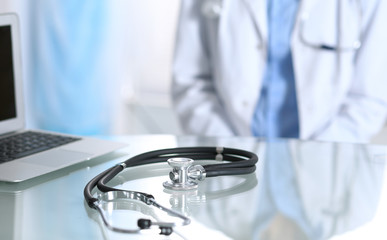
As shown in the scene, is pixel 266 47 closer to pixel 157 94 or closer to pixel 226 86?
pixel 226 86

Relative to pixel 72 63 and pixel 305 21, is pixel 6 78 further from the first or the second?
pixel 72 63

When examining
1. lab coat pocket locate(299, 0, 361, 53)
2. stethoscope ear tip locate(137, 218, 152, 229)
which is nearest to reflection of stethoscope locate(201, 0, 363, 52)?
lab coat pocket locate(299, 0, 361, 53)

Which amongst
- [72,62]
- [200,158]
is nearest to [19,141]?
[200,158]

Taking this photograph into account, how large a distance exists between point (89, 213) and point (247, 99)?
35.7 inches

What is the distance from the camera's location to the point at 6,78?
1.02 meters

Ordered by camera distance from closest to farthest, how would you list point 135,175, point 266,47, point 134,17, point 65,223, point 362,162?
point 65,223 → point 135,175 → point 362,162 → point 266,47 → point 134,17

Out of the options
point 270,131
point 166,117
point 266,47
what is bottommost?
point 166,117

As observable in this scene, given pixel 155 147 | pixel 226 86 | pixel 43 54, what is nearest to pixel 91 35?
pixel 43 54

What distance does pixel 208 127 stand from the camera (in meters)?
1.57

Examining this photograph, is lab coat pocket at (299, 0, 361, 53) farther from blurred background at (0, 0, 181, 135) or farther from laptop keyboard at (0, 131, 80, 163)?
blurred background at (0, 0, 181, 135)

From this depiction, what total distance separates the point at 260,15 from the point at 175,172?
0.85 m

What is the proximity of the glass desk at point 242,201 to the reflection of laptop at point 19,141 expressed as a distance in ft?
0.05

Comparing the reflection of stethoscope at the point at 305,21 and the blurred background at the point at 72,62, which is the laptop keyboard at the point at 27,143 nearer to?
the reflection of stethoscope at the point at 305,21

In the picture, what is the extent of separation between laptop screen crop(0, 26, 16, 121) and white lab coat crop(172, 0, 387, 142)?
25.2 inches
